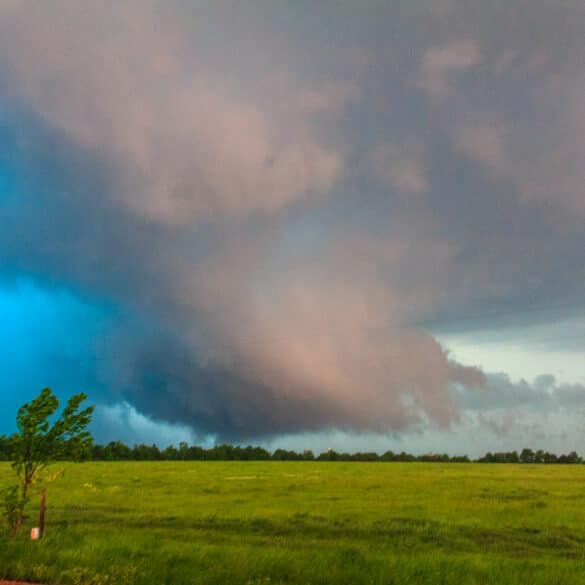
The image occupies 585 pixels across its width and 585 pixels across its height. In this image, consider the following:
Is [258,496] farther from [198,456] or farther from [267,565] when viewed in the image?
[198,456]

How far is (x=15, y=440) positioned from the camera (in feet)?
67.1

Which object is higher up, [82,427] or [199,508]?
[82,427]

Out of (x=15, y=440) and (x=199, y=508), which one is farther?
(x=199, y=508)

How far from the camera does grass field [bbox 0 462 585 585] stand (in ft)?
60.1

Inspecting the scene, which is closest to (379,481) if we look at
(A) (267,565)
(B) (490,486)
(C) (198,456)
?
(B) (490,486)

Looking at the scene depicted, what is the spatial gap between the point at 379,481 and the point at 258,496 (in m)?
15.9

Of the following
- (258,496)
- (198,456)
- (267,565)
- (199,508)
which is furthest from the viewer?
(198,456)

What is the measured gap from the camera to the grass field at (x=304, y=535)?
722 inches

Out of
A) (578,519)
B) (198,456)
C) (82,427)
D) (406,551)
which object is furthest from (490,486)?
(198,456)

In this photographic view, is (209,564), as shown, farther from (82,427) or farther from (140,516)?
(140,516)

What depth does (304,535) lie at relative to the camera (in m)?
26.4

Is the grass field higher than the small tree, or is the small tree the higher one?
the small tree

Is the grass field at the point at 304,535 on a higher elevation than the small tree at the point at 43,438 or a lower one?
lower

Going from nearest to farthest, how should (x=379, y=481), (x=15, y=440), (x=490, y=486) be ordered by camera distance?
(x=15, y=440), (x=490, y=486), (x=379, y=481)
